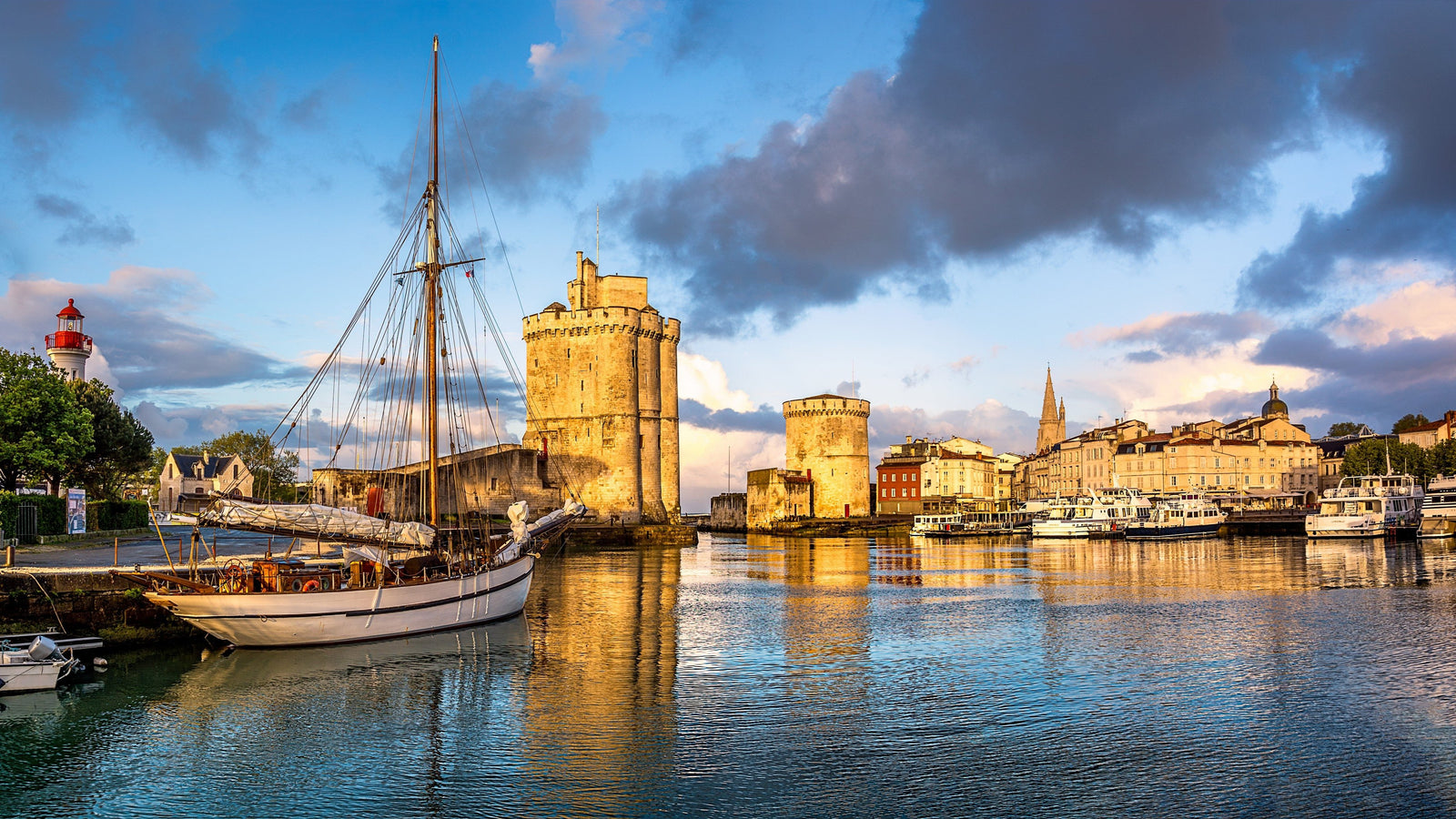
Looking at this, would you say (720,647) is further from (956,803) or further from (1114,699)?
(956,803)

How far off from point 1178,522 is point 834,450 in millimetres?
29263

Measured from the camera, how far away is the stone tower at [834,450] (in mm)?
87375

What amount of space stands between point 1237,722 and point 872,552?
41.9 meters

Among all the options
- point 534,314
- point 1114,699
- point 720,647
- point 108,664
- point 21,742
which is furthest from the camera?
point 534,314

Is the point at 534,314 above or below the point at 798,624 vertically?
above

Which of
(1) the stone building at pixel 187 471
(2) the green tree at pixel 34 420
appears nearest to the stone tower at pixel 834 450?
(1) the stone building at pixel 187 471

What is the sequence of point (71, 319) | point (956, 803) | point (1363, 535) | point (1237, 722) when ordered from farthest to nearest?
point (1363, 535) < point (71, 319) < point (1237, 722) < point (956, 803)

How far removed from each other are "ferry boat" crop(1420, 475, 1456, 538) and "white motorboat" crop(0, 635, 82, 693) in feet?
212

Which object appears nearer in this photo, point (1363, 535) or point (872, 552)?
point (872, 552)

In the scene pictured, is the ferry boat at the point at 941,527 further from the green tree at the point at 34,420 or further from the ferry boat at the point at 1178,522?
the green tree at the point at 34,420

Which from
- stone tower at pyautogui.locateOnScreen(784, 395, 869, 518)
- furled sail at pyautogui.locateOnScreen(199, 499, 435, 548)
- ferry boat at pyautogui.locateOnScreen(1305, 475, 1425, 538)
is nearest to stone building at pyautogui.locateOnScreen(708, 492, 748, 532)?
stone tower at pyautogui.locateOnScreen(784, 395, 869, 518)

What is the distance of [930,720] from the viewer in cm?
1427

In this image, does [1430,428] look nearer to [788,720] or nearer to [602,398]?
[602,398]

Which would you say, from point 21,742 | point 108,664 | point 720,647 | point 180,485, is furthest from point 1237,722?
point 180,485
